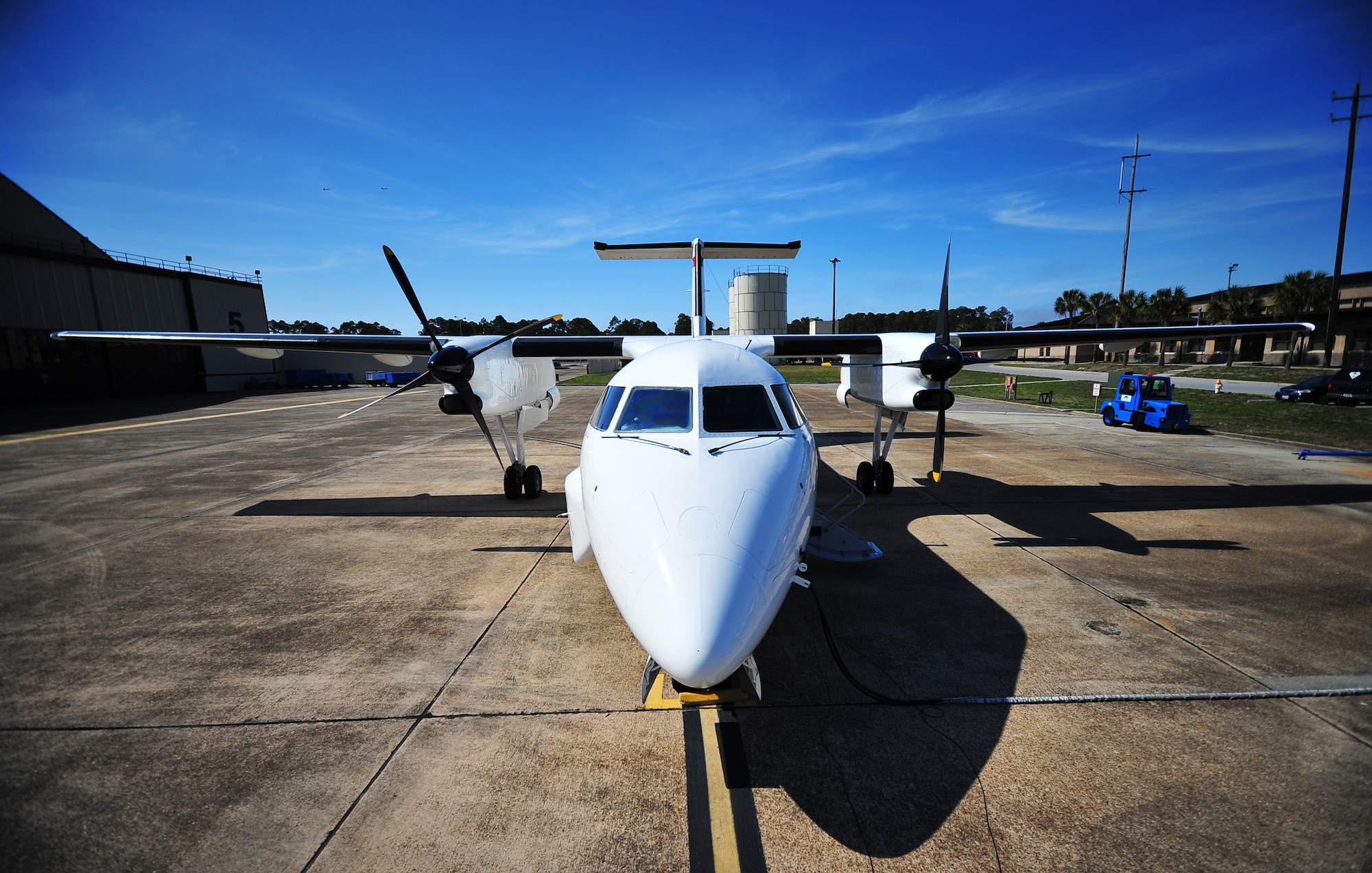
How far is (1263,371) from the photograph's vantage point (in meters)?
39.9

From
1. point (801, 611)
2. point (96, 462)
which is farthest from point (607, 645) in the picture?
point (96, 462)

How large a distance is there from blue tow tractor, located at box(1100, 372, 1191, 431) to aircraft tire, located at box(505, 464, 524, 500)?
21377mm

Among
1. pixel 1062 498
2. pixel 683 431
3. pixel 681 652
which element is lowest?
pixel 1062 498

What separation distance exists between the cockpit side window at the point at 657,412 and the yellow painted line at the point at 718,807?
2447mm

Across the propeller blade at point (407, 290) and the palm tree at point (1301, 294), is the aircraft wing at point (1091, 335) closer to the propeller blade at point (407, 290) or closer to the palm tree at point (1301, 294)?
the propeller blade at point (407, 290)

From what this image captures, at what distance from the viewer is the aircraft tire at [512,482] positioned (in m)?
11.1

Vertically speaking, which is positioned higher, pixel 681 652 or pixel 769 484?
pixel 769 484

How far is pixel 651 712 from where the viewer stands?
178 inches

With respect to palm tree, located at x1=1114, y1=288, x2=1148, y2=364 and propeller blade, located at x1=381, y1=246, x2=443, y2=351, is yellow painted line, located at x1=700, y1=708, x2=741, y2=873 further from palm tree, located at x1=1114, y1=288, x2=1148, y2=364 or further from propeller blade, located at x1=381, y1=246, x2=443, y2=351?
palm tree, located at x1=1114, y1=288, x2=1148, y2=364

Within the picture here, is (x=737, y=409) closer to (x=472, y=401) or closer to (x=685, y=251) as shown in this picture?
(x=472, y=401)

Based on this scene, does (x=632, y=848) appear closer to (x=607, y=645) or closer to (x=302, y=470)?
(x=607, y=645)

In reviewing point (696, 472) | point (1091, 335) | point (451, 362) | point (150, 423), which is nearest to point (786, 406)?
point (696, 472)

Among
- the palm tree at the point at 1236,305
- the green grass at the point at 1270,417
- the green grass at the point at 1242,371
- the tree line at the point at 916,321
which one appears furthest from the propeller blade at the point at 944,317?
the tree line at the point at 916,321

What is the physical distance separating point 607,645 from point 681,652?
262 cm
